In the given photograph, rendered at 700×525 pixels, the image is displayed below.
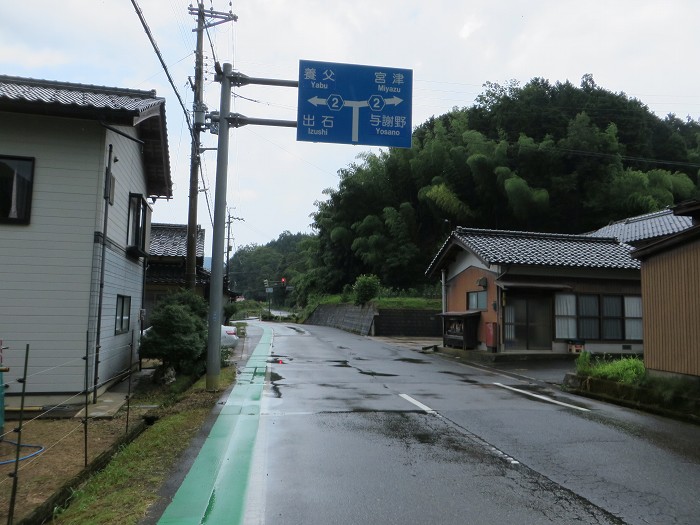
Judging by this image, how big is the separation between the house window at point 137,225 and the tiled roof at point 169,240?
615 cm

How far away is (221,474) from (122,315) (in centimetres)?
781

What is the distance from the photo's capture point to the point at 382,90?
9.73 m

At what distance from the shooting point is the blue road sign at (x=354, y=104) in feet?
31.4

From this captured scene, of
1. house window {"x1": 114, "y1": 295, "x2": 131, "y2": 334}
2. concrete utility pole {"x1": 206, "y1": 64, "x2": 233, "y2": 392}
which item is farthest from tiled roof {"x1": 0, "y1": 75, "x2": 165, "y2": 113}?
house window {"x1": 114, "y1": 295, "x2": 131, "y2": 334}

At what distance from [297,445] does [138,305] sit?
31.0 feet

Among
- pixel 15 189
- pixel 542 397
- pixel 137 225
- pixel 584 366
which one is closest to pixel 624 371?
pixel 584 366

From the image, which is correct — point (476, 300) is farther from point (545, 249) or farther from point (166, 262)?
point (166, 262)

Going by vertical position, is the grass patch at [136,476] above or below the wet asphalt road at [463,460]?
below

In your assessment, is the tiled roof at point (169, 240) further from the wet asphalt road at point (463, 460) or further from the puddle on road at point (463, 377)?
the wet asphalt road at point (463, 460)

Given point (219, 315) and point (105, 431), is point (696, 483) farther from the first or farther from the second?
point (219, 315)

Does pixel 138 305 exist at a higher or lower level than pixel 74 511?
higher

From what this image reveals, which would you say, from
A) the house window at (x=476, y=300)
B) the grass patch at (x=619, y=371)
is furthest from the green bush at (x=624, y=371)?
the house window at (x=476, y=300)

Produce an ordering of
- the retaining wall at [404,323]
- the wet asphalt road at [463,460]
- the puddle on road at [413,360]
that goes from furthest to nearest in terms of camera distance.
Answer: the retaining wall at [404,323] → the puddle on road at [413,360] → the wet asphalt road at [463,460]

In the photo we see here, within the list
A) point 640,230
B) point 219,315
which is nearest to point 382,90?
point 219,315
